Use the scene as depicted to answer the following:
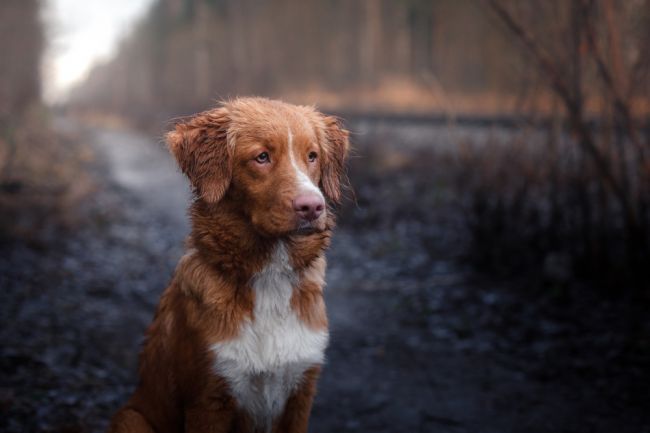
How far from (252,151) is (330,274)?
557 centimetres

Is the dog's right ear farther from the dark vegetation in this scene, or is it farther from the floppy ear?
the dark vegetation

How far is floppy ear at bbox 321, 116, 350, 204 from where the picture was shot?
3.51 meters

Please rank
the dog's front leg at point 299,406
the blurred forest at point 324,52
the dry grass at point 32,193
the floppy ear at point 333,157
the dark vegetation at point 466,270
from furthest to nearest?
the blurred forest at point 324,52 → the dry grass at point 32,193 → the dark vegetation at point 466,270 → the floppy ear at point 333,157 → the dog's front leg at point 299,406

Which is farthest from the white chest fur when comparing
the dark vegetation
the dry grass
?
the dry grass

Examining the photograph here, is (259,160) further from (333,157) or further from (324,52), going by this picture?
(324,52)

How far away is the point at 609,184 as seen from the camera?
593 centimetres

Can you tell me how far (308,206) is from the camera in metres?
2.95

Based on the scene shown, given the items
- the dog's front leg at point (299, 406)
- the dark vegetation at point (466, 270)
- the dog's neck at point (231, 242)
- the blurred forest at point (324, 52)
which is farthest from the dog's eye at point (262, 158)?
the blurred forest at point (324, 52)

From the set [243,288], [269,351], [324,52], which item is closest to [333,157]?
[243,288]

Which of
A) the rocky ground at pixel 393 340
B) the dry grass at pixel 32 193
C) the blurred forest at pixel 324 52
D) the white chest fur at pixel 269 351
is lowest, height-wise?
the rocky ground at pixel 393 340

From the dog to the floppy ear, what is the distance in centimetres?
9

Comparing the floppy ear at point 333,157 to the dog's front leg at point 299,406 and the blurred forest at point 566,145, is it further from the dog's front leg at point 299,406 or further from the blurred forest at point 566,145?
the dog's front leg at point 299,406

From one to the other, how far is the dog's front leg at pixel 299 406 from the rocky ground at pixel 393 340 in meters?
1.54

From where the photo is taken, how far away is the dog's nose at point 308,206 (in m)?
2.94
